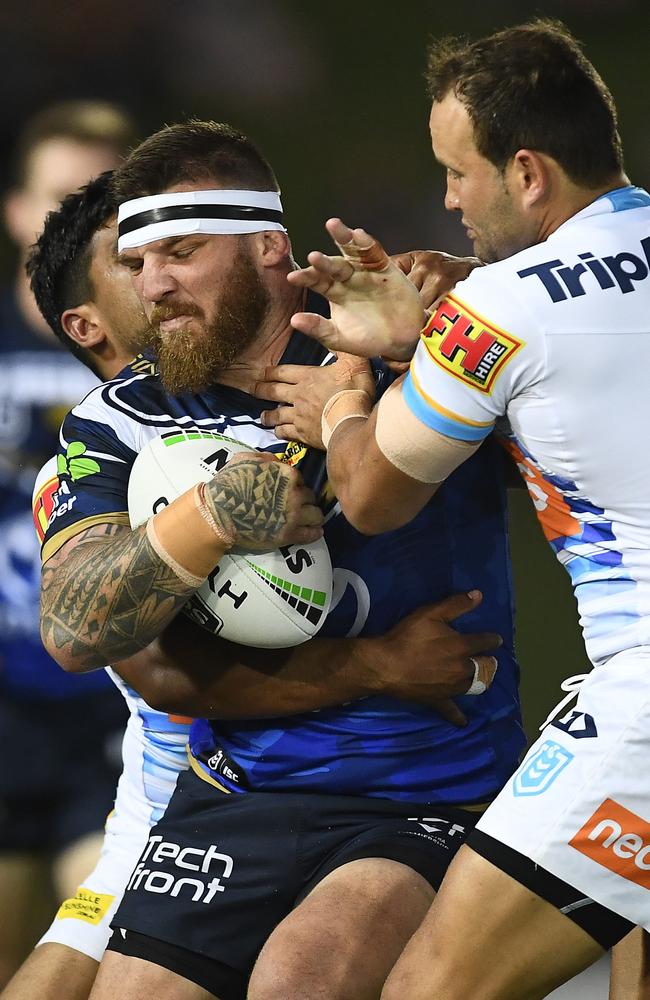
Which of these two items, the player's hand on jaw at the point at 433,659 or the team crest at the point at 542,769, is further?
the player's hand on jaw at the point at 433,659

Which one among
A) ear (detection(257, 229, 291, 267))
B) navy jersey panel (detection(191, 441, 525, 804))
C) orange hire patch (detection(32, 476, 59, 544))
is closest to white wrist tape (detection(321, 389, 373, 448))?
navy jersey panel (detection(191, 441, 525, 804))

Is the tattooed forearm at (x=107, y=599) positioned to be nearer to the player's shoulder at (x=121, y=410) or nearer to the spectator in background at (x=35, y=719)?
the player's shoulder at (x=121, y=410)

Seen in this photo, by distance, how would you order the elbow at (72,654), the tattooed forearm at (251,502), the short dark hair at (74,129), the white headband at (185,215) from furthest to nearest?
1. the short dark hair at (74,129)
2. the white headband at (185,215)
3. the elbow at (72,654)
4. the tattooed forearm at (251,502)

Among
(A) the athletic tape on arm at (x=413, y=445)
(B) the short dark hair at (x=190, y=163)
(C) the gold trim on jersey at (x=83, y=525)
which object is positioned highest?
(B) the short dark hair at (x=190, y=163)

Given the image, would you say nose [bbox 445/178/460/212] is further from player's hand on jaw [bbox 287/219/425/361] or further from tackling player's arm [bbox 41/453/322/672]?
tackling player's arm [bbox 41/453/322/672]

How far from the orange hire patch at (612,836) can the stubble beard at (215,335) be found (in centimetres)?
112

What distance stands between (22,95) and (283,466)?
3.01 metres

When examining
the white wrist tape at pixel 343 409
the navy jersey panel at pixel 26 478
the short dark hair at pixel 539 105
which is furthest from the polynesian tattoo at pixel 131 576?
the navy jersey panel at pixel 26 478

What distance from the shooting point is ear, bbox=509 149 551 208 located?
2033 millimetres

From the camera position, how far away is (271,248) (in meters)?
2.63

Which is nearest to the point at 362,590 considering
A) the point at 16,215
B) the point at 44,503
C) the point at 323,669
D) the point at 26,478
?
the point at 323,669

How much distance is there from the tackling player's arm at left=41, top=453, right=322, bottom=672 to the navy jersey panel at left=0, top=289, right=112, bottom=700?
2127 millimetres

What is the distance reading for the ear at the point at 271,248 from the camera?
2.62 metres

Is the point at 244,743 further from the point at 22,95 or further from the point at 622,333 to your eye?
the point at 22,95
